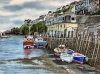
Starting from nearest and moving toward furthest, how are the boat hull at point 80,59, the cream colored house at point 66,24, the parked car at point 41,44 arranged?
1. the boat hull at point 80,59
2. the cream colored house at point 66,24
3. the parked car at point 41,44

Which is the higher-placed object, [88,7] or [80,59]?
[88,7]

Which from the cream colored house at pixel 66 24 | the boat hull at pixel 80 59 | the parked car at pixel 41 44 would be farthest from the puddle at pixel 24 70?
the parked car at pixel 41 44

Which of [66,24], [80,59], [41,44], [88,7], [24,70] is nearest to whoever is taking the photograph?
[24,70]

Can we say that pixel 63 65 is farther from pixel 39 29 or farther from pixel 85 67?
pixel 39 29

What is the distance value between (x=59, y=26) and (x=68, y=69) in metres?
51.5

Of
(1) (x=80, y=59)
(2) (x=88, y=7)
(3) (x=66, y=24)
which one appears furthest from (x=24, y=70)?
(2) (x=88, y=7)

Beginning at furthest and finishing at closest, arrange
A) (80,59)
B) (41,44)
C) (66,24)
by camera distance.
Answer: (66,24) → (41,44) → (80,59)

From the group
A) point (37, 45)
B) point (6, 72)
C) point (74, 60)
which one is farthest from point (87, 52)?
point (37, 45)

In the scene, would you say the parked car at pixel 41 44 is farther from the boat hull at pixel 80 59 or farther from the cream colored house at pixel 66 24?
the boat hull at pixel 80 59

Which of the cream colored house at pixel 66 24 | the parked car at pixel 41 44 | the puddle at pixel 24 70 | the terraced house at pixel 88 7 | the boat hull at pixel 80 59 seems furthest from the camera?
the terraced house at pixel 88 7

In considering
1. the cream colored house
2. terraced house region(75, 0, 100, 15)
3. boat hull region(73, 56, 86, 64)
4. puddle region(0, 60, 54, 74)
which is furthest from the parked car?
puddle region(0, 60, 54, 74)

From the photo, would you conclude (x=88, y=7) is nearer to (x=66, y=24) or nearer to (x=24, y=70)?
(x=66, y=24)

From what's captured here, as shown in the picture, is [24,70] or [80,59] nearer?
[24,70]

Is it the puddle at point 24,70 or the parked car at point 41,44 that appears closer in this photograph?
the puddle at point 24,70
